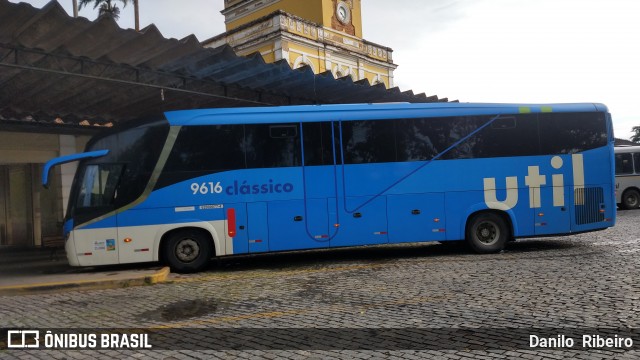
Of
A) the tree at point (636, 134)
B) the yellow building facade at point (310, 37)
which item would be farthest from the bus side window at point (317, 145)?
the tree at point (636, 134)

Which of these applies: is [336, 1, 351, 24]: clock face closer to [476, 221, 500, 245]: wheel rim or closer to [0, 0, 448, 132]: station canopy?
[0, 0, 448, 132]: station canopy

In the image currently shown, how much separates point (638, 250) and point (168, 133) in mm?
10239

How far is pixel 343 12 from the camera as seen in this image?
39.4m

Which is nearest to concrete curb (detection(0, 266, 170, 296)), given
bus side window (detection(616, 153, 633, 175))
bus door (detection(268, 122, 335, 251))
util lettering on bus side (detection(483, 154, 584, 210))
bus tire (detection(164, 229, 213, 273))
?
bus tire (detection(164, 229, 213, 273))

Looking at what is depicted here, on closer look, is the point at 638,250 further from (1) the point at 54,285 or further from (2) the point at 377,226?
(1) the point at 54,285

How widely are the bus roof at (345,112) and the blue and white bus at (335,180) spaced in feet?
0.10

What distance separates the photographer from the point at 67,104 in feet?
45.1

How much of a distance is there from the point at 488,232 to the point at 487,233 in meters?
0.04

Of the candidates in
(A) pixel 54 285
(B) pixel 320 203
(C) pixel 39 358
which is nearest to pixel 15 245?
(A) pixel 54 285

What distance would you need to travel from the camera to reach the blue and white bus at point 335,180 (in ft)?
31.0

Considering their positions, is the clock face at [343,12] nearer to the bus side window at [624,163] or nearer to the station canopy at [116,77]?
the station canopy at [116,77]

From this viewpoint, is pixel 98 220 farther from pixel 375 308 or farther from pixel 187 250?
pixel 375 308

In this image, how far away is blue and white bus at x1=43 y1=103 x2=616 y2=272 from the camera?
9.45 meters

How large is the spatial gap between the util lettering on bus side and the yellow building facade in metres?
20.9
